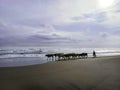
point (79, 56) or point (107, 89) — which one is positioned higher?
point (79, 56)

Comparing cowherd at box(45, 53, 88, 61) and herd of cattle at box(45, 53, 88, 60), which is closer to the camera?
herd of cattle at box(45, 53, 88, 60)

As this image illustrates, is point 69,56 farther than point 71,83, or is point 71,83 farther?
point 69,56

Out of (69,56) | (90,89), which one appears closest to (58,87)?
(90,89)

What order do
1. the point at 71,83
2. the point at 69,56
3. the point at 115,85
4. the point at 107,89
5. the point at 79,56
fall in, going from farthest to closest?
the point at 79,56 → the point at 69,56 → the point at 71,83 → the point at 115,85 → the point at 107,89

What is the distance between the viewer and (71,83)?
9859 mm

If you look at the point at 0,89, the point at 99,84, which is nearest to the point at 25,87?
the point at 0,89

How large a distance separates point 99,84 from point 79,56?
27.9 m

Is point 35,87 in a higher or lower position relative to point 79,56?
lower

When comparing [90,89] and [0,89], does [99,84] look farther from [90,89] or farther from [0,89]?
[0,89]

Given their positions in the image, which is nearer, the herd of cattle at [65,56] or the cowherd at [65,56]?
the herd of cattle at [65,56]

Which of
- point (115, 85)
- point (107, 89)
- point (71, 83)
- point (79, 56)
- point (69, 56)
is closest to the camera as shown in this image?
point (107, 89)

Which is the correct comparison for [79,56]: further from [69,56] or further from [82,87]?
[82,87]

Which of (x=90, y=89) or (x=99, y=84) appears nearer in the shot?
(x=90, y=89)

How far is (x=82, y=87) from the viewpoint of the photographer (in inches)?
358
